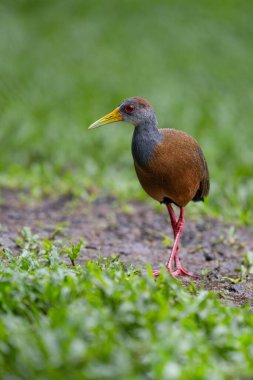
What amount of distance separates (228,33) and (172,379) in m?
19.6

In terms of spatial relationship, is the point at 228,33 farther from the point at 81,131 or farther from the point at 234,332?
the point at 234,332

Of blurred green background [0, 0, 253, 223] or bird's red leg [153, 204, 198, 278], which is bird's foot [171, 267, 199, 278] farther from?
blurred green background [0, 0, 253, 223]

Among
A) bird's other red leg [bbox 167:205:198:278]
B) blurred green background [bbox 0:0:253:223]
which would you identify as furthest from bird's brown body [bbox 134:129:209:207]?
blurred green background [bbox 0:0:253:223]

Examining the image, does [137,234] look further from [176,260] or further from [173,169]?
[173,169]

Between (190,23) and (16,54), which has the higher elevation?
(190,23)

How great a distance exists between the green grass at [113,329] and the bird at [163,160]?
4.45ft

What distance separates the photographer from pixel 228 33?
21953 mm

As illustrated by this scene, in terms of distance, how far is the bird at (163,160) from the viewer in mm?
5742

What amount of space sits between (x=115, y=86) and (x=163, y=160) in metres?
10.7

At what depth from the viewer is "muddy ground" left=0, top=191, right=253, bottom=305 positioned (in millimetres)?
5977

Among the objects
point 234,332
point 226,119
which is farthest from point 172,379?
point 226,119

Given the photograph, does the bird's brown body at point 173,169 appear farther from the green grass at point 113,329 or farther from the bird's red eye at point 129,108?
the green grass at point 113,329

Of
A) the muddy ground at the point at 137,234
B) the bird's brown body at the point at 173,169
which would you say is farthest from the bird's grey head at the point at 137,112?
the muddy ground at the point at 137,234

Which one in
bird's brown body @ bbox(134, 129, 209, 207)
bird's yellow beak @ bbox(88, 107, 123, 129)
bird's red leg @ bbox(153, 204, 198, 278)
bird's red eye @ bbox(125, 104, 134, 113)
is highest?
bird's red eye @ bbox(125, 104, 134, 113)
